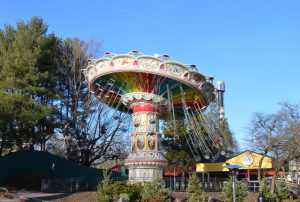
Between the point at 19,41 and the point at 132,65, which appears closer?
the point at 132,65

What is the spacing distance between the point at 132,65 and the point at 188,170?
1859 centimetres

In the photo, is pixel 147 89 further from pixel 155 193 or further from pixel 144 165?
pixel 155 193

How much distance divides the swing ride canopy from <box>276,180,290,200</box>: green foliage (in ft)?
27.7

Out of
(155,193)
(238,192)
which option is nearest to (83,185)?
(155,193)

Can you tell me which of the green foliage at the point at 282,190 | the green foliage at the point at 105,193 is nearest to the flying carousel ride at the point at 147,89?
the green foliage at the point at 282,190

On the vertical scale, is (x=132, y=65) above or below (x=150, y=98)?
above

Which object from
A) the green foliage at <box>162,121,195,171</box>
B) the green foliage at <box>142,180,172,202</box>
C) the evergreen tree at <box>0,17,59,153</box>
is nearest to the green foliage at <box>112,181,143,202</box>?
the green foliage at <box>142,180,172,202</box>

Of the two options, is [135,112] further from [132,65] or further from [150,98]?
[132,65]

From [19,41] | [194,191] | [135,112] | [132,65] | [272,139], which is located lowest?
[194,191]

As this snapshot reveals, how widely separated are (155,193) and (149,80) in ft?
37.1

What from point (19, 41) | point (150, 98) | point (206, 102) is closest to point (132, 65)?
point (150, 98)

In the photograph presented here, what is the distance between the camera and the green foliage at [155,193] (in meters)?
18.1

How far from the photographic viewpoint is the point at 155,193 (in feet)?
59.6

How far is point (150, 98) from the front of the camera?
92.9 feet
